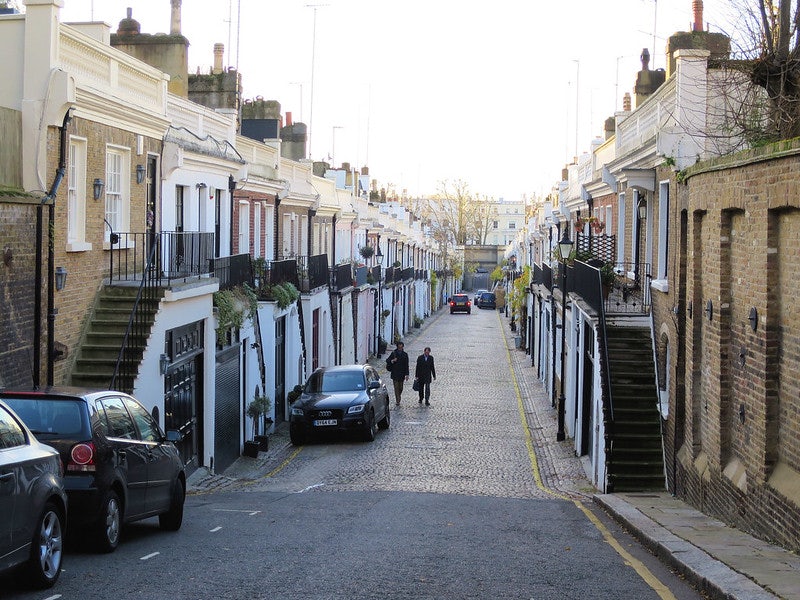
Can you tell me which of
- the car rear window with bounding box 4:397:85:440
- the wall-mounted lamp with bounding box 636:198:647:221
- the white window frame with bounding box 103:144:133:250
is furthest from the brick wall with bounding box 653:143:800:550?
the white window frame with bounding box 103:144:133:250

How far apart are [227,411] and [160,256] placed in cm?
518

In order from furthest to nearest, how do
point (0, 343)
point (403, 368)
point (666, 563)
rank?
point (403, 368) < point (0, 343) < point (666, 563)

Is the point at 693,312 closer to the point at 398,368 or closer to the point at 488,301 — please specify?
the point at 398,368

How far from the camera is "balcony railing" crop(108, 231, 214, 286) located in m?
16.8

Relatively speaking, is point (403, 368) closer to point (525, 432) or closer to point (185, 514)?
point (525, 432)

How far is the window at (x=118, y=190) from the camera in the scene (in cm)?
1702

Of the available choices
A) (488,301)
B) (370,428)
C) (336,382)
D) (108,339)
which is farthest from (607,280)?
(488,301)

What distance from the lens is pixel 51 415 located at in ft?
31.3

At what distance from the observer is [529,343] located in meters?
48.0

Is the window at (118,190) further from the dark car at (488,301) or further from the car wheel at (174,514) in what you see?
the dark car at (488,301)

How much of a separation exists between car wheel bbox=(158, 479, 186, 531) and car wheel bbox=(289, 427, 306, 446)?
12.1m

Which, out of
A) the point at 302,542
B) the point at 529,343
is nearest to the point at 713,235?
the point at 302,542

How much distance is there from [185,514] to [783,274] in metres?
7.97

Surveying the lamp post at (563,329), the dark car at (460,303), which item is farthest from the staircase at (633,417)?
the dark car at (460,303)
